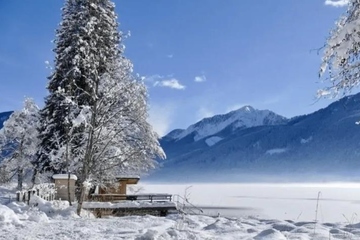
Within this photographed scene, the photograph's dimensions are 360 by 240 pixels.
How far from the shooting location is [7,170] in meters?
37.3

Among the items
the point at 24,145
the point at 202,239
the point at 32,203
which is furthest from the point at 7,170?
the point at 202,239

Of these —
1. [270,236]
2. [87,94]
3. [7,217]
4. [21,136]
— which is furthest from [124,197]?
[270,236]

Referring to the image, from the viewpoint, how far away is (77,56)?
2467 centimetres

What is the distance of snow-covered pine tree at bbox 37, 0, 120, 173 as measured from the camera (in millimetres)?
24906

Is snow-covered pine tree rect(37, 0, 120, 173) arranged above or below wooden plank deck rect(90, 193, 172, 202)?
above

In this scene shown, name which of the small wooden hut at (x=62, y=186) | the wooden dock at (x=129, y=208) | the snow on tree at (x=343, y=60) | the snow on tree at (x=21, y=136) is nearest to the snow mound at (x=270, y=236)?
the snow on tree at (x=343, y=60)

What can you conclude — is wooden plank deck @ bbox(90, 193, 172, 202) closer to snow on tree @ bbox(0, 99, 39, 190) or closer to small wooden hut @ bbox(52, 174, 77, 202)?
small wooden hut @ bbox(52, 174, 77, 202)

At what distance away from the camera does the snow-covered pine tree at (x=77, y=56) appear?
2491 cm

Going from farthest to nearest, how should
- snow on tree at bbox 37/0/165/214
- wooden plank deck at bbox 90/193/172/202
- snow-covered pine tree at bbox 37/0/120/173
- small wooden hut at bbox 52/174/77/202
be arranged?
wooden plank deck at bbox 90/193/172/202, snow-covered pine tree at bbox 37/0/120/173, snow on tree at bbox 37/0/165/214, small wooden hut at bbox 52/174/77/202

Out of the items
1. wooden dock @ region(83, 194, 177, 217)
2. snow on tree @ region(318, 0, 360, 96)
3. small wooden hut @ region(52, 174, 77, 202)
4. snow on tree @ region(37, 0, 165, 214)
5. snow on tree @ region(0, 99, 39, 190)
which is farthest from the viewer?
snow on tree @ region(0, 99, 39, 190)

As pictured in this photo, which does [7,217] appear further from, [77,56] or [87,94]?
[77,56]

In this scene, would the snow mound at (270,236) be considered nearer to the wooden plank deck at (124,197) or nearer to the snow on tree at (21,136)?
the wooden plank deck at (124,197)

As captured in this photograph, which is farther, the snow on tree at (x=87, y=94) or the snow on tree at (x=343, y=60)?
the snow on tree at (x=87, y=94)

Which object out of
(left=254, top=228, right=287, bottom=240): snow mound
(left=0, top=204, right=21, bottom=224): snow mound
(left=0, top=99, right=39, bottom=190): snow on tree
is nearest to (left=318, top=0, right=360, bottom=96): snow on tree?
(left=254, top=228, right=287, bottom=240): snow mound
